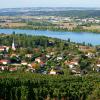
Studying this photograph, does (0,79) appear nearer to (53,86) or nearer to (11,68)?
(53,86)

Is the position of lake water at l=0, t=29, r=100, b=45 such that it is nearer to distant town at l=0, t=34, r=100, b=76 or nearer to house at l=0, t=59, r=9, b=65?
distant town at l=0, t=34, r=100, b=76

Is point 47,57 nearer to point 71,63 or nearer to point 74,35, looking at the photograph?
point 71,63

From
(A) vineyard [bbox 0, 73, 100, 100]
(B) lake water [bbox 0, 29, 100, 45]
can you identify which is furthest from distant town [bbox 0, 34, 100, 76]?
(B) lake water [bbox 0, 29, 100, 45]

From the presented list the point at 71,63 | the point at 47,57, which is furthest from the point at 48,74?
the point at 47,57

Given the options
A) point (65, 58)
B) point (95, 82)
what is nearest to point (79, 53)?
point (65, 58)

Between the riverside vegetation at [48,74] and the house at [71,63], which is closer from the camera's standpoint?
the riverside vegetation at [48,74]

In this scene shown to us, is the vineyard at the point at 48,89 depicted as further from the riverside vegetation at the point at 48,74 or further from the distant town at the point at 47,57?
the distant town at the point at 47,57

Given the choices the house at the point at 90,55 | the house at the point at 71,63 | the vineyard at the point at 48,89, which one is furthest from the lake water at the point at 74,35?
the vineyard at the point at 48,89

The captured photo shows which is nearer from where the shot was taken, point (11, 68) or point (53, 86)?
point (53, 86)
